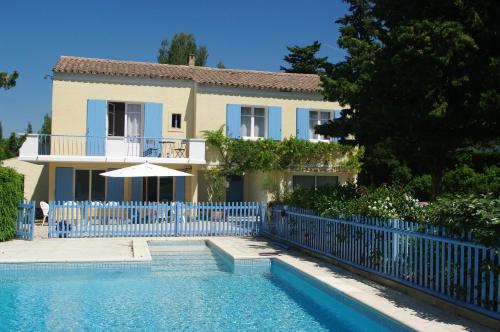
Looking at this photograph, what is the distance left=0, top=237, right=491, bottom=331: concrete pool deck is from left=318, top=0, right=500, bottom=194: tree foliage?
12.6 ft

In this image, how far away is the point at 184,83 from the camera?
78.4 feet

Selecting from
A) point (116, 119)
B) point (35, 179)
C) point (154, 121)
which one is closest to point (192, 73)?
point (154, 121)

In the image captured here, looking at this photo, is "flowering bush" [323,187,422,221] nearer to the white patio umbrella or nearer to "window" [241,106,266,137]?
the white patio umbrella

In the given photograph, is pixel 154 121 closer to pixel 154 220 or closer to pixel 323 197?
pixel 154 220

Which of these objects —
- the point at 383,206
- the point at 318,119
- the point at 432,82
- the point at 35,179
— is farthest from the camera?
the point at 35,179

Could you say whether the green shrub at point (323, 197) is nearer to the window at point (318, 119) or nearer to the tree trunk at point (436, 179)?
the tree trunk at point (436, 179)

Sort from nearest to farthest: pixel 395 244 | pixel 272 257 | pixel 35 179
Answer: pixel 395 244, pixel 272 257, pixel 35 179

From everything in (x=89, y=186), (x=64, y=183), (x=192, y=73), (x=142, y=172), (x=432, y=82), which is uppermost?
(x=192, y=73)

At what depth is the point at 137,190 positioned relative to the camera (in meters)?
23.3

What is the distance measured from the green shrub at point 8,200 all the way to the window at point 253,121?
1098cm

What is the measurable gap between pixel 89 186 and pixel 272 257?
12.5m

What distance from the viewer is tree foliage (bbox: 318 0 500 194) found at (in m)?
10.6

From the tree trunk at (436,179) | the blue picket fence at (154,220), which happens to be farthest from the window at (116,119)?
the tree trunk at (436,179)

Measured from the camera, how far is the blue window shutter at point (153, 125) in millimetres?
22828
